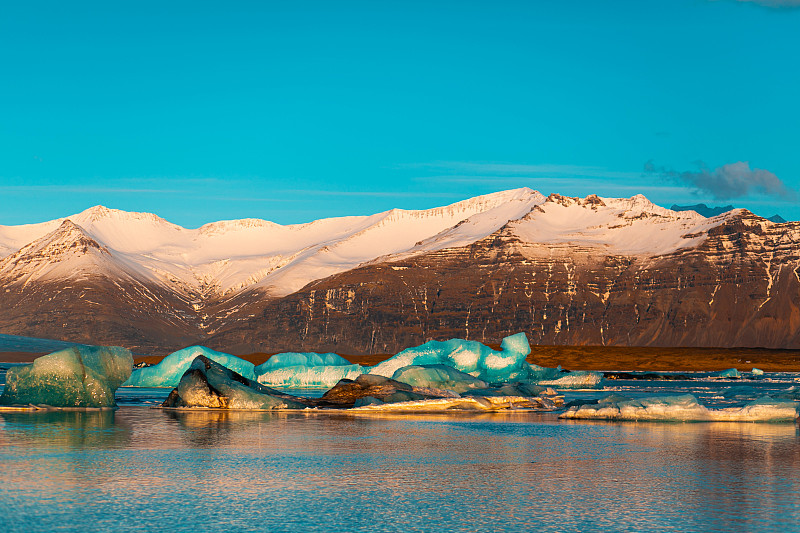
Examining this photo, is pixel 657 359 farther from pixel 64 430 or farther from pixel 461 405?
pixel 64 430

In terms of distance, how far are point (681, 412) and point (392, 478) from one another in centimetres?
2093

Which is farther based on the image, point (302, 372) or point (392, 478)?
point (302, 372)

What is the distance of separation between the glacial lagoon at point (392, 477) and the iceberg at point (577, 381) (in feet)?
151

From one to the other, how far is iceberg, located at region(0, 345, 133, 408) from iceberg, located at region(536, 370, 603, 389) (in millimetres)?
45407

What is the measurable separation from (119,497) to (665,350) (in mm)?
191975

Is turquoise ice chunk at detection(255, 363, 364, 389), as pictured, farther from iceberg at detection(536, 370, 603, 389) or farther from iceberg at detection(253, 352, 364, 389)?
iceberg at detection(536, 370, 603, 389)

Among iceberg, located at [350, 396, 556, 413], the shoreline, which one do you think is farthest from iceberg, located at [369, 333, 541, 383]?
the shoreline

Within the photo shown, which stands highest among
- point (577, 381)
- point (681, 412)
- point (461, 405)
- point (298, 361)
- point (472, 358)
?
point (472, 358)

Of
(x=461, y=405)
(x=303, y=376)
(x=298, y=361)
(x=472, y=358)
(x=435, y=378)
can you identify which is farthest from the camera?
(x=298, y=361)

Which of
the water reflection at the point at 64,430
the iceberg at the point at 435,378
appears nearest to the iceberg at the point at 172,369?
the iceberg at the point at 435,378

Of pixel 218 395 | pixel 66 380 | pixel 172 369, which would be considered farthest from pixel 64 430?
pixel 172 369

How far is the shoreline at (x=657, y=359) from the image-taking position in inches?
6240

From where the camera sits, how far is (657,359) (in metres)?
176

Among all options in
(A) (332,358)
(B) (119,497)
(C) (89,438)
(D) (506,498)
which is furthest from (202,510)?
(A) (332,358)
